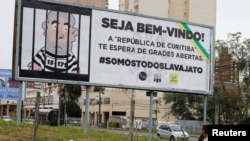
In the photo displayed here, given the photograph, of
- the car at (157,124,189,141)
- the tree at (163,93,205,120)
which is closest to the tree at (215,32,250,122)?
the tree at (163,93,205,120)

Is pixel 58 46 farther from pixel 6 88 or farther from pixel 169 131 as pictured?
pixel 6 88

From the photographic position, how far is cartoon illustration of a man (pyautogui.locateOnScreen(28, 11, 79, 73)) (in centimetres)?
1728

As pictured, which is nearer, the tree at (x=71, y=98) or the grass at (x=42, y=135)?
the grass at (x=42, y=135)

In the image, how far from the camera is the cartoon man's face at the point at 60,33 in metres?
17.4

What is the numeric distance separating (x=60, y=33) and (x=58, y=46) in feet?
1.63

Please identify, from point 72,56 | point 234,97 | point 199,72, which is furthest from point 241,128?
point 234,97

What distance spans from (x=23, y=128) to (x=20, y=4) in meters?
4.36

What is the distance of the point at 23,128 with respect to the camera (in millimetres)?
17078

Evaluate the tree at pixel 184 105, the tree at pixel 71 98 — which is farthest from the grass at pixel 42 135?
the tree at pixel 184 105

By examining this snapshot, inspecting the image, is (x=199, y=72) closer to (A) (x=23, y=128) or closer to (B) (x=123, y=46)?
(B) (x=123, y=46)

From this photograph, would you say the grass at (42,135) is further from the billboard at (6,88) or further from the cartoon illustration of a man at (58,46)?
the billboard at (6,88)

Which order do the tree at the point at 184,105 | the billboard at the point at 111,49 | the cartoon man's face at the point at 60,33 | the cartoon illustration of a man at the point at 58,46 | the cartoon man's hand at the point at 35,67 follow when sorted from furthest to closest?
the tree at the point at 184,105
the cartoon man's face at the point at 60,33
the cartoon illustration of a man at the point at 58,46
the billboard at the point at 111,49
the cartoon man's hand at the point at 35,67

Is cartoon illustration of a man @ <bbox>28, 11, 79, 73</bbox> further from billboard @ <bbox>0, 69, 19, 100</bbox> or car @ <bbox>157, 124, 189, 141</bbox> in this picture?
billboard @ <bbox>0, 69, 19, 100</bbox>

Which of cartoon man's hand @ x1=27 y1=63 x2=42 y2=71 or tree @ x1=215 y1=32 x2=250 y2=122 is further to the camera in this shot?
tree @ x1=215 y1=32 x2=250 y2=122
